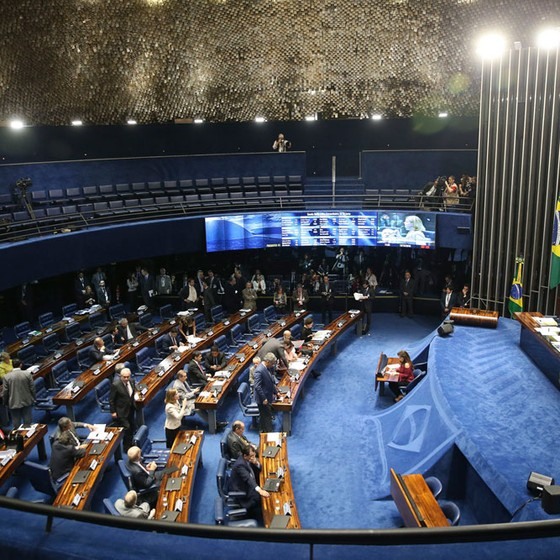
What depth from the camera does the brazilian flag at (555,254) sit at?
44.2ft

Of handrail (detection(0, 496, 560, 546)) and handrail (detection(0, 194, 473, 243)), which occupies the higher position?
handrail (detection(0, 194, 473, 243))

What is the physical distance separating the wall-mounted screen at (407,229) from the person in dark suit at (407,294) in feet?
3.40

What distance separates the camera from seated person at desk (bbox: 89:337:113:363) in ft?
42.7

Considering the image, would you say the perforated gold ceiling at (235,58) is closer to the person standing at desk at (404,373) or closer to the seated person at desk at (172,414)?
the person standing at desk at (404,373)

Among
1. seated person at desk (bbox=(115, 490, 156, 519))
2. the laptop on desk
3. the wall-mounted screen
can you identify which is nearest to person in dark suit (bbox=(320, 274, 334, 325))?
the wall-mounted screen

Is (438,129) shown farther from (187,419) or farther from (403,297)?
(187,419)

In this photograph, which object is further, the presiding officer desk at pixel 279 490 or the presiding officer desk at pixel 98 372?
the presiding officer desk at pixel 98 372

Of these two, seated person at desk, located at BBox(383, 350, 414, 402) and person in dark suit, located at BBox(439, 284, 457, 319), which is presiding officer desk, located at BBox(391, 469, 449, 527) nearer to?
seated person at desk, located at BBox(383, 350, 414, 402)

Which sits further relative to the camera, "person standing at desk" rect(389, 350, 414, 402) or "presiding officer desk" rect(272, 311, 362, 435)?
"person standing at desk" rect(389, 350, 414, 402)

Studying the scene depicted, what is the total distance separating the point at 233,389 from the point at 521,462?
6.92 m

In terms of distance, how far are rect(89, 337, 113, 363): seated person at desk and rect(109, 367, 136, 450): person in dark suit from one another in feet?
9.77

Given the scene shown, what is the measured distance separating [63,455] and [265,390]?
11.7 feet

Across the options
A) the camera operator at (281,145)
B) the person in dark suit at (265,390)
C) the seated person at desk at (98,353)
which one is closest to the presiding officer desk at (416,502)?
the person in dark suit at (265,390)

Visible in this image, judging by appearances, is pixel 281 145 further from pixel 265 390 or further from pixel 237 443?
A: pixel 237 443
